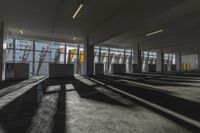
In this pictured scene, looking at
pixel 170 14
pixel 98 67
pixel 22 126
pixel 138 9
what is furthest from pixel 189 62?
pixel 22 126

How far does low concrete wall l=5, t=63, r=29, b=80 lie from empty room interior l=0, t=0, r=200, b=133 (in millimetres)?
73

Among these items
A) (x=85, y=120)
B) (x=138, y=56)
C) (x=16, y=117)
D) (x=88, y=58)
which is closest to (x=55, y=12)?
(x=88, y=58)

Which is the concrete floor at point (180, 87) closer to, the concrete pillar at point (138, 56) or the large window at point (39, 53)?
the large window at point (39, 53)

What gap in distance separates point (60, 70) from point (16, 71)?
159 inches

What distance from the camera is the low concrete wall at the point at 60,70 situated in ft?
47.2

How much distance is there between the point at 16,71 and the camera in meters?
12.4

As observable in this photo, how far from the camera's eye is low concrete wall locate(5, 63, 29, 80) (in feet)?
38.8

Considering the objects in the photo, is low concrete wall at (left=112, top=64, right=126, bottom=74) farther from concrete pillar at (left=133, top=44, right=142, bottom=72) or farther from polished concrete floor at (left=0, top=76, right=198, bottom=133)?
polished concrete floor at (left=0, top=76, right=198, bottom=133)

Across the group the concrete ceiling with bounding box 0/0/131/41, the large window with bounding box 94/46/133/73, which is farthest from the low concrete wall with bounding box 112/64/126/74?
the concrete ceiling with bounding box 0/0/131/41

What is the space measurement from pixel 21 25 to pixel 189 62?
43.3m

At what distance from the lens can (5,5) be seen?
8414 millimetres

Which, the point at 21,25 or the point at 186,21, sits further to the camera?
the point at 21,25

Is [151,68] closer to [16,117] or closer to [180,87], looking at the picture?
[180,87]

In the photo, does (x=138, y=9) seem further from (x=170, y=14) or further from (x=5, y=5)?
(x=5, y=5)
